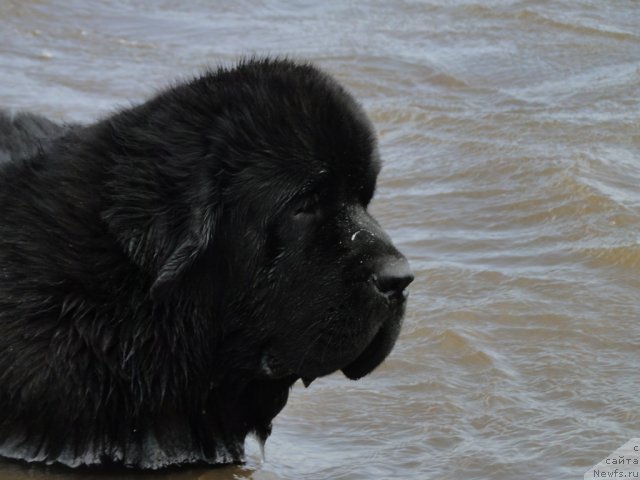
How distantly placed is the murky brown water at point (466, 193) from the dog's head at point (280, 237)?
623 mm

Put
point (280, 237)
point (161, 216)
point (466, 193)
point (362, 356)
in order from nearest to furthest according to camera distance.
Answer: point (161, 216), point (280, 237), point (362, 356), point (466, 193)

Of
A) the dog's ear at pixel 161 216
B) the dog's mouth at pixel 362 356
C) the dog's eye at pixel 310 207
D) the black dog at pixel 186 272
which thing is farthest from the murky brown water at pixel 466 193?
the dog's eye at pixel 310 207

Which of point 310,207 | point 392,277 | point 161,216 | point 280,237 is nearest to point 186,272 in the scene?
point 161,216

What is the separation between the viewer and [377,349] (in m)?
4.10

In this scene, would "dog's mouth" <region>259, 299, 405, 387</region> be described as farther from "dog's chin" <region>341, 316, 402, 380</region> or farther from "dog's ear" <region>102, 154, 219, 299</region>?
"dog's ear" <region>102, 154, 219, 299</region>

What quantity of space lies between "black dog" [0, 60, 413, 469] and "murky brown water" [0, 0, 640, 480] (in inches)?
12.1

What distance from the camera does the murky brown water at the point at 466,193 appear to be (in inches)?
185

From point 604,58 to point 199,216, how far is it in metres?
6.90

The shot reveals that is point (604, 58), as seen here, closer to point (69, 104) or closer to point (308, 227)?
point (69, 104)

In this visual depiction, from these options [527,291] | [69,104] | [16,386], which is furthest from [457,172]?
[16,386]

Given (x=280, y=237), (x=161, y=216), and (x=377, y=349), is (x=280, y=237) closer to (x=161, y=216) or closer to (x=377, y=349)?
(x=161, y=216)

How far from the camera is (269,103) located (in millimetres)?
4082

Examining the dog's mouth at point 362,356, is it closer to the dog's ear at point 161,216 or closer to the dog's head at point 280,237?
the dog's head at point 280,237

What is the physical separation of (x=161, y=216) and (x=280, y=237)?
0.39 metres
